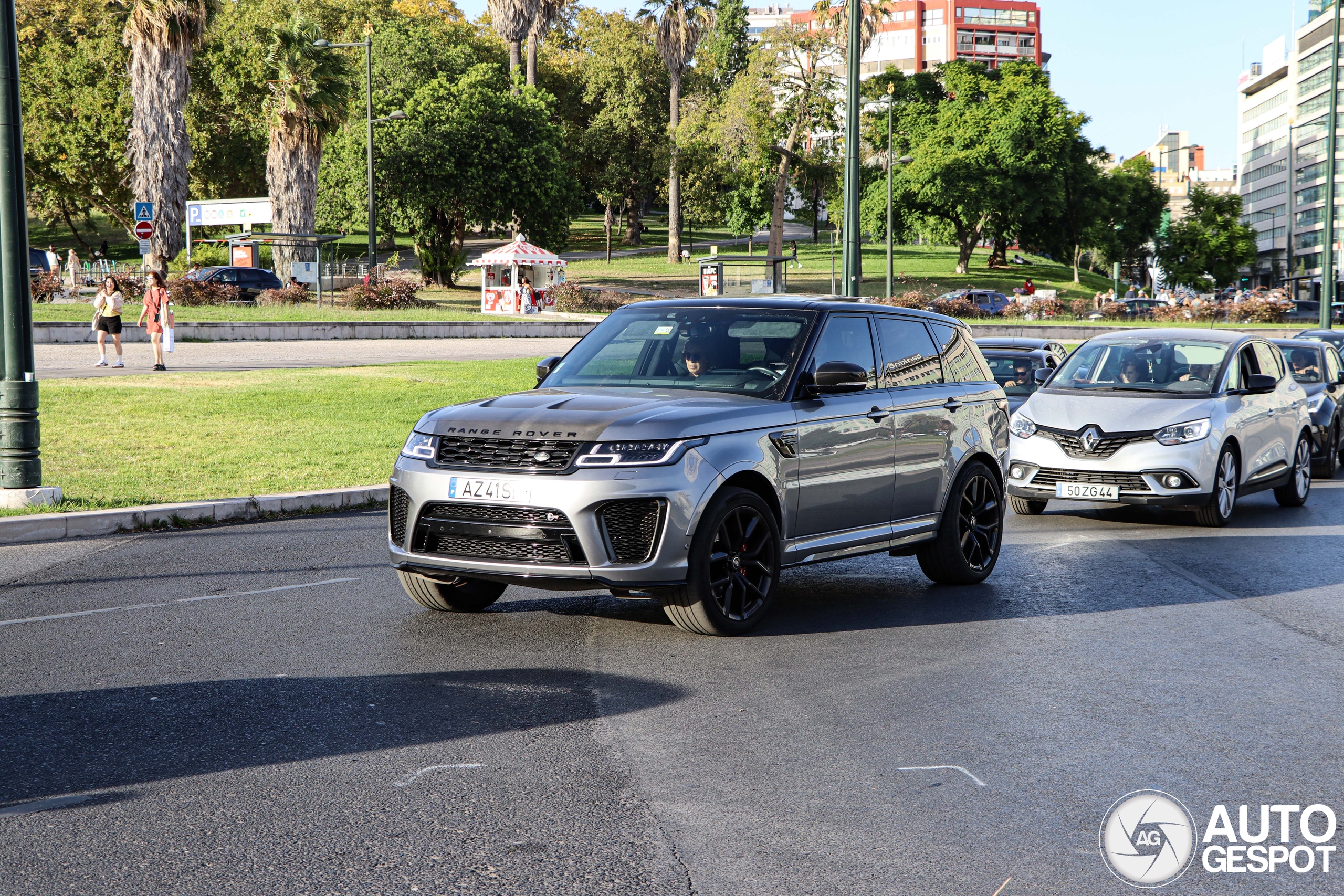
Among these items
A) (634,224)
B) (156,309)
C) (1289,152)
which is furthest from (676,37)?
(1289,152)

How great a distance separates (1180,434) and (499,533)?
7.11 metres

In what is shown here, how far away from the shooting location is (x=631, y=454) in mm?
6516

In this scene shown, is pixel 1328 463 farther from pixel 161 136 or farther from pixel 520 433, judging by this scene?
pixel 161 136

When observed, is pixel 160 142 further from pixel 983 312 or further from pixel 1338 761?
pixel 1338 761

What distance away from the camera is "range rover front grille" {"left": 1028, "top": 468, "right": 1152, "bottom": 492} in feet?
37.6

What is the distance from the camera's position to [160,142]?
44.8 meters

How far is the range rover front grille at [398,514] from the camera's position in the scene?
6.96 m

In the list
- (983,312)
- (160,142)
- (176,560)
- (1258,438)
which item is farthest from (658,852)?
(983,312)

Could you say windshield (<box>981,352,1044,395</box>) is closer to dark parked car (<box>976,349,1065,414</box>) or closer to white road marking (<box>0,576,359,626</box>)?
dark parked car (<box>976,349,1065,414</box>)

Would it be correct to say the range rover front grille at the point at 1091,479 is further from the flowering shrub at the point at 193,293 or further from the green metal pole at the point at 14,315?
the flowering shrub at the point at 193,293

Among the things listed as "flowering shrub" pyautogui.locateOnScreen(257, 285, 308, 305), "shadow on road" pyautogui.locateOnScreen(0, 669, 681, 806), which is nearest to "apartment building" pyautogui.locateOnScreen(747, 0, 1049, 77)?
"flowering shrub" pyautogui.locateOnScreen(257, 285, 308, 305)

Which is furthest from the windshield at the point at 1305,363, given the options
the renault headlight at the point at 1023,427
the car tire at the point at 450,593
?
the car tire at the point at 450,593

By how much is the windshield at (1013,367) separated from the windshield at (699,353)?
9.67 metres

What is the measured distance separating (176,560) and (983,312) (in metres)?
47.8
